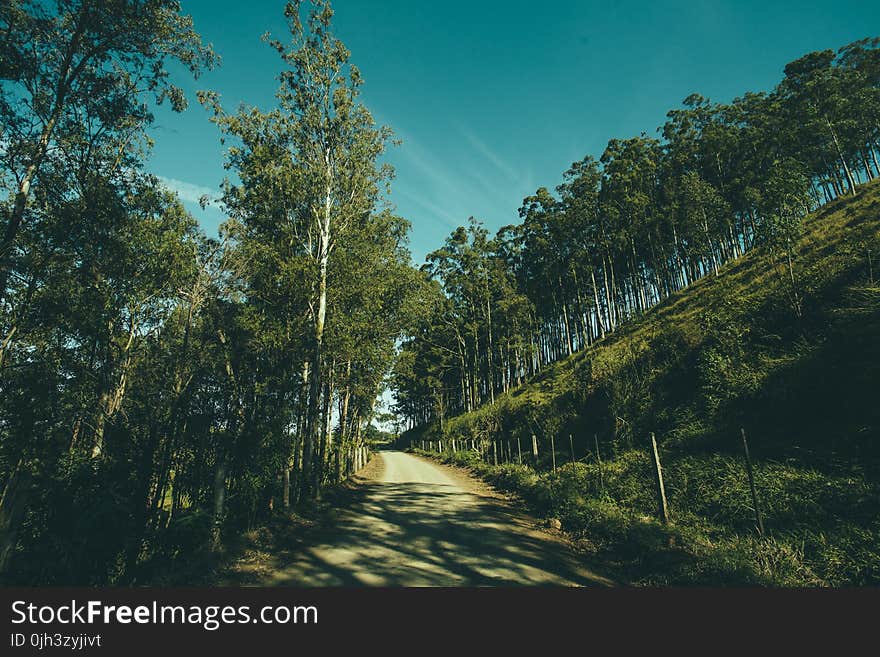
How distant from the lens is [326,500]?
42.4 feet

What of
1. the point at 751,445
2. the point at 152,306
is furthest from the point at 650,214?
the point at 152,306

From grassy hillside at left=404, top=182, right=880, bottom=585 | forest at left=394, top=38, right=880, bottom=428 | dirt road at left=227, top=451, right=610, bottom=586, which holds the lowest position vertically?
dirt road at left=227, top=451, right=610, bottom=586

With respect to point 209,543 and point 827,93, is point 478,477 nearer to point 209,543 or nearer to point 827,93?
point 209,543

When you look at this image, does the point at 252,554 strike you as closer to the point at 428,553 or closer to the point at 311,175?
the point at 428,553

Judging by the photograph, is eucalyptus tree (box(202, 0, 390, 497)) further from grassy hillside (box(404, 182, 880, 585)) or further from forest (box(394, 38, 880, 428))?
forest (box(394, 38, 880, 428))

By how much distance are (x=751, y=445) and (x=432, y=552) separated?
8066 millimetres

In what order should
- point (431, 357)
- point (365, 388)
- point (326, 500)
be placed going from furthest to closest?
point (431, 357), point (365, 388), point (326, 500)

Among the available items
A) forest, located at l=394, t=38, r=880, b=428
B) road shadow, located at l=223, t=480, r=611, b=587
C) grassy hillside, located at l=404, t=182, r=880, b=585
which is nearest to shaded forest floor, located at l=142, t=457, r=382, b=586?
road shadow, located at l=223, t=480, r=611, b=587

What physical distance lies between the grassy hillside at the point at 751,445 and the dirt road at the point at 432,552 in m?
1.09

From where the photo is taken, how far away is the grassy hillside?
5.88 meters

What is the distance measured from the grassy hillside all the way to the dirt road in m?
1.09

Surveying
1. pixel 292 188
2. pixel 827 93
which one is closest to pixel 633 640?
pixel 292 188

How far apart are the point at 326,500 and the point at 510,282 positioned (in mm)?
30469

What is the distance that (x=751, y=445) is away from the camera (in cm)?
925
